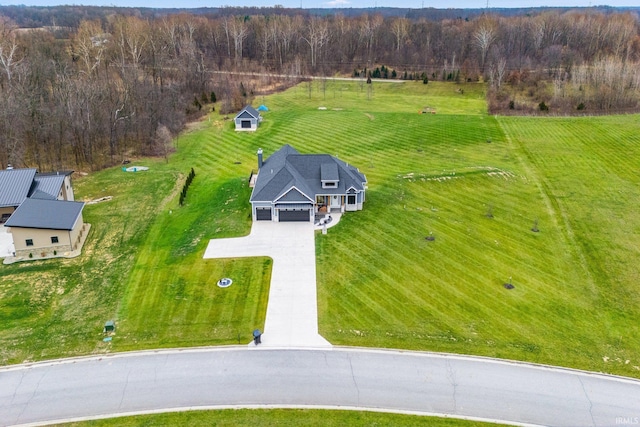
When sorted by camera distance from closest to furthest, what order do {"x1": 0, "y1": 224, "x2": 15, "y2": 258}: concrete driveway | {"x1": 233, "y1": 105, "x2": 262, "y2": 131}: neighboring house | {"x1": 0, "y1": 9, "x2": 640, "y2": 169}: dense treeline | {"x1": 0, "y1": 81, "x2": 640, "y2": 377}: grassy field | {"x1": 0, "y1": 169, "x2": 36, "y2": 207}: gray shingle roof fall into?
{"x1": 0, "y1": 81, "x2": 640, "y2": 377}: grassy field, {"x1": 0, "y1": 224, "x2": 15, "y2": 258}: concrete driveway, {"x1": 0, "y1": 169, "x2": 36, "y2": 207}: gray shingle roof, {"x1": 0, "y1": 9, "x2": 640, "y2": 169}: dense treeline, {"x1": 233, "y1": 105, "x2": 262, "y2": 131}: neighboring house

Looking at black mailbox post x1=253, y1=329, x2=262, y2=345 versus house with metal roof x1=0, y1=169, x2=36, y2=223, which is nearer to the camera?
black mailbox post x1=253, y1=329, x2=262, y2=345

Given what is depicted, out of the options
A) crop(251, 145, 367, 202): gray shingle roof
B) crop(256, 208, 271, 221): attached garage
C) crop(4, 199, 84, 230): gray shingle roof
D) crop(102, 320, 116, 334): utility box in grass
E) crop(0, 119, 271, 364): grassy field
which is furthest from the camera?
crop(256, 208, 271, 221): attached garage

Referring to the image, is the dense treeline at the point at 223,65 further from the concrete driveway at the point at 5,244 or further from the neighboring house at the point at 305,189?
the neighboring house at the point at 305,189

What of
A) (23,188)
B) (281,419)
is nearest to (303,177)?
(23,188)

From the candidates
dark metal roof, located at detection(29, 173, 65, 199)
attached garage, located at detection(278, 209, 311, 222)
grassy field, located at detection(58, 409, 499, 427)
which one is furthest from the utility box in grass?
dark metal roof, located at detection(29, 173, 65, 199)

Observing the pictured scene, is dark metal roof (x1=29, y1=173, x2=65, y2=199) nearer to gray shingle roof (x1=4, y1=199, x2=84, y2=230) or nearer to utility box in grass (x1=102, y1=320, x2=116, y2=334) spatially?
gray shingle roof (x1=4, y1=199, x2=84, y2=230)

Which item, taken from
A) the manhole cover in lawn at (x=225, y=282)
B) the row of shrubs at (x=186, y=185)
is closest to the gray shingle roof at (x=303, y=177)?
the row of shrubs at (x=186, y=185)

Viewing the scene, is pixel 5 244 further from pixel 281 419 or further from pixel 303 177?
pixel 281 419
